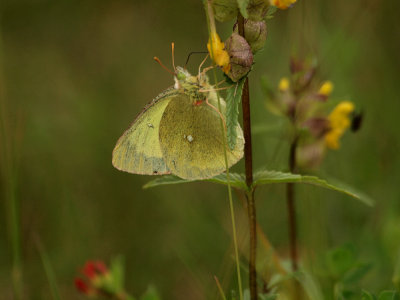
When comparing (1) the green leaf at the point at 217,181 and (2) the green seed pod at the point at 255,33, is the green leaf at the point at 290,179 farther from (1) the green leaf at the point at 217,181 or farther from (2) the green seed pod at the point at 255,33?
(2) the green seed pod at the point at 255,33

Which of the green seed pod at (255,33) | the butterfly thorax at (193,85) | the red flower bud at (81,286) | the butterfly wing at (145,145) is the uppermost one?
the green seed pod at (255,33)

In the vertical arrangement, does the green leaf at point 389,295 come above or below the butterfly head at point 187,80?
below

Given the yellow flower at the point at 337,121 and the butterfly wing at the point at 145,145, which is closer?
the butterfly wing at the point at 145,145

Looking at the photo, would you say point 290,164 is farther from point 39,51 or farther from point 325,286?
point 39,51

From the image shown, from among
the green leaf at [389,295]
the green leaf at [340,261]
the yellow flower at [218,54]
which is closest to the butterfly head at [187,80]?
the yellow flower at [218,54]

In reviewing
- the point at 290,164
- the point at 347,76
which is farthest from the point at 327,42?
the point at 290,164

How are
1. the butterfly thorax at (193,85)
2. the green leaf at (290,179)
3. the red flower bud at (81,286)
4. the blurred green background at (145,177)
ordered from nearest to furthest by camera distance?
the green leaf at (290,179) → the butterfly thorax at (193,85) → the red flower bud at (81,286) → the blurred green background at (145,177)

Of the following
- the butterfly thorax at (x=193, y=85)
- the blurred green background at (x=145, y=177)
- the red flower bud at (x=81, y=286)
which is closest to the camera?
the butterfly thorax at (x=193, y=85)

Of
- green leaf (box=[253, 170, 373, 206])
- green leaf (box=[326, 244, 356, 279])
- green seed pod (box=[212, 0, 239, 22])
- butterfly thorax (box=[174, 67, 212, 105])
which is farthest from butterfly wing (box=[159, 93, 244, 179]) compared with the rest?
green leaf (box=[326, 244, 356, 279])
